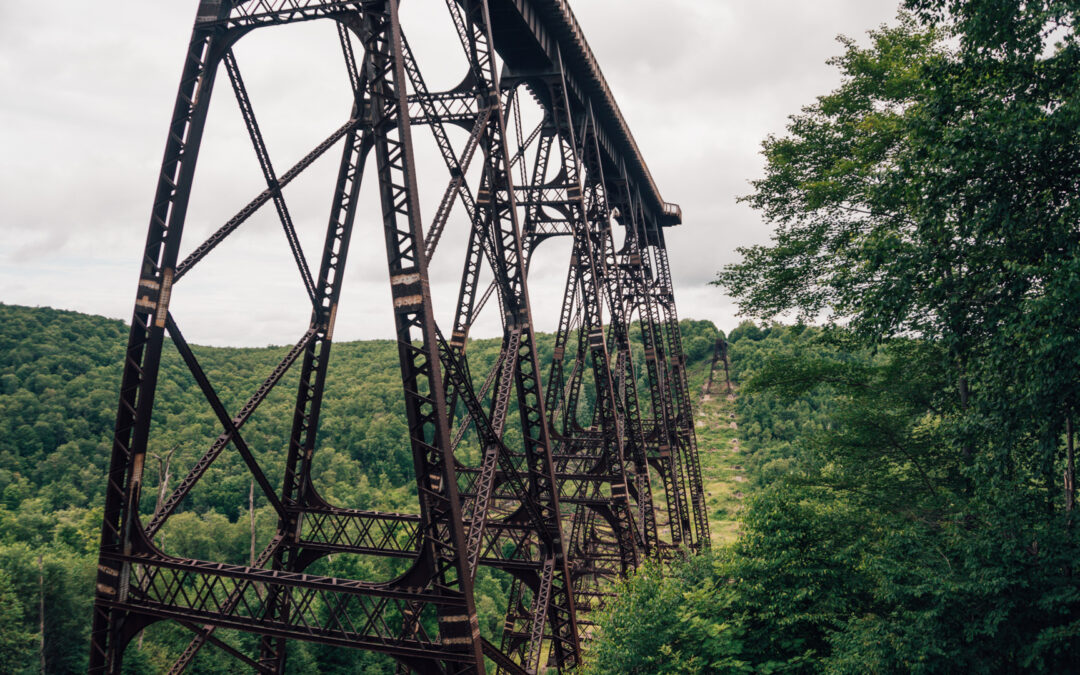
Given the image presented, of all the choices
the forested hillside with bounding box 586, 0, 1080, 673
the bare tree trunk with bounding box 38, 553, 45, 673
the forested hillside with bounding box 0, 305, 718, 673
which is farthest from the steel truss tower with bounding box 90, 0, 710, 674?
the bare tree trunk with bounding box 38, 553, 45, 673

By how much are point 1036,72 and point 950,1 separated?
1.38 m

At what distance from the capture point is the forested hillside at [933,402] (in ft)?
22.2

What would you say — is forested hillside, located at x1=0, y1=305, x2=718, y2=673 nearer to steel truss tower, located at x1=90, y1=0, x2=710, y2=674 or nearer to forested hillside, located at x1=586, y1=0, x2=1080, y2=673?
steel truss tower, located at x1=90, y1=0, x2=710, y2=674

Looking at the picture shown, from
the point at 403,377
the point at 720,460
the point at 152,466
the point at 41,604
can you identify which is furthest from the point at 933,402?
the point at 152,466

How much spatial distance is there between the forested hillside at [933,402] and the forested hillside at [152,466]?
21167mm

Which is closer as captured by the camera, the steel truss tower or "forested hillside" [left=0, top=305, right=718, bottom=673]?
the steel truss tower

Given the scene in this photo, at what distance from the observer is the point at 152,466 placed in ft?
177

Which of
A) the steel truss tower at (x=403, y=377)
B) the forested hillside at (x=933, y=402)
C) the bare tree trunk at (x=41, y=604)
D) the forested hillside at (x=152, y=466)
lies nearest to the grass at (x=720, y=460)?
the forested hillside at (x=152, y=466)

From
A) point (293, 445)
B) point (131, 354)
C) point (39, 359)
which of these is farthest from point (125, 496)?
point (39, 359)

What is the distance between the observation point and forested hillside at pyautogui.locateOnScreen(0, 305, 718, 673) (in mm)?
24609

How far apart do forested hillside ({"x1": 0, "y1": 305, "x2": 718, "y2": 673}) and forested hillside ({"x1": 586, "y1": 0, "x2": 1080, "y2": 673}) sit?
Result: 2117cm

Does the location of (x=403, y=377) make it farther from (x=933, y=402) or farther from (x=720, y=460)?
(x=720, y=460)

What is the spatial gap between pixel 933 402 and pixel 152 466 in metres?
61.3

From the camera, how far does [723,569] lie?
34.0 feet
